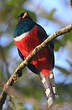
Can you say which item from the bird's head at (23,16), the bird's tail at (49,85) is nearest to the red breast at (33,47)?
the bird's tail at (49,85)

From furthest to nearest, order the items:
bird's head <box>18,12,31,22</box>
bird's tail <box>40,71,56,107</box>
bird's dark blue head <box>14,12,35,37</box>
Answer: bird's head <box>18,12,31,22</box> < bird's dark blue head <box>14,12,35,37</box> < bird's tail <box>40,71,56,107</box>

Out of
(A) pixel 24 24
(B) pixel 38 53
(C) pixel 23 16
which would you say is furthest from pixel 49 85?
(C) pixel 23 16

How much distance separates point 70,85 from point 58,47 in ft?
2.05

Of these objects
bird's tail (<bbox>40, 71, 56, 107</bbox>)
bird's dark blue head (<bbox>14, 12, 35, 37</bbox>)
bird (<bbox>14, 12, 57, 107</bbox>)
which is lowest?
bird's tail (<bbox>40, 71, 56, 107</bbox>)

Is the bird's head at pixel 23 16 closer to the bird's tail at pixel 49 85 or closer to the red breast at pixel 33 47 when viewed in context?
the red breast at pixel 33 47

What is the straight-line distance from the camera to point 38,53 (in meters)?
3.82

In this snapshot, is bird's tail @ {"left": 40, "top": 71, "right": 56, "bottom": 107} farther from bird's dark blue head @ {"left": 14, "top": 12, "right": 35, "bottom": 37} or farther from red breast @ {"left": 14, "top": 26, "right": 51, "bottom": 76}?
bird's dark blue head @ {"left": 14, "top": 12, "right": 35, "bottom": 37}

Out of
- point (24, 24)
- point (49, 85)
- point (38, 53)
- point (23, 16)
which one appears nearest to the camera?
point (49, 85)

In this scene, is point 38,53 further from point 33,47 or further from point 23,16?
point 23,16

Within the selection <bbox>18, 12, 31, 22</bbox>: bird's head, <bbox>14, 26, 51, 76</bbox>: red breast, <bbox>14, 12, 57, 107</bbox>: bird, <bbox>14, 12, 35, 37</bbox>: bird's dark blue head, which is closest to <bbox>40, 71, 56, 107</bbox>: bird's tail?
<bbox>14, 12, 57, 107</bbox>: bird

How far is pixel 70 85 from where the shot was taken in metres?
3.88

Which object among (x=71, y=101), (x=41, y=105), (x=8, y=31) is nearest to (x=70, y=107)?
(x=71, y=101)

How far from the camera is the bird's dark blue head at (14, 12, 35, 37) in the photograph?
3.86 meters

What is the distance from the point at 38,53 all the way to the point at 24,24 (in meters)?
0.56
